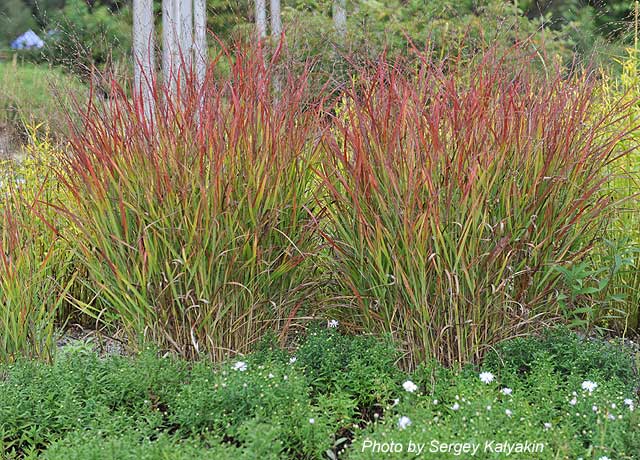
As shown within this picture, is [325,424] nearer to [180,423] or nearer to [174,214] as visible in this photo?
[180,423]

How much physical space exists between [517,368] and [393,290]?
57 cm

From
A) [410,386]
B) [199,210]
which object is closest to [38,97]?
[199,210]

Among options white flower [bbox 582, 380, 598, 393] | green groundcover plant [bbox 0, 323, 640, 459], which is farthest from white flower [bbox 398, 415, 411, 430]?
white flower [bbox 582, 380, 598, 393]

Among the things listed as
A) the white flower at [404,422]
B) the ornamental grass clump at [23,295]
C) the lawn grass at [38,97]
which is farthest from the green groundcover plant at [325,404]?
the lawn grass at [38,97]

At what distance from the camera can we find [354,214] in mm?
3109

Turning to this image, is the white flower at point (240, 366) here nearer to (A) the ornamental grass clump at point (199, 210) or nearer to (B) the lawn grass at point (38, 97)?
(A) the ornamental grass clump at point (199, 210)

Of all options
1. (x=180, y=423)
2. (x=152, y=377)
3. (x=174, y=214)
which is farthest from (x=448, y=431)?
(x=174, y=214)

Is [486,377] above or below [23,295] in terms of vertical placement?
below

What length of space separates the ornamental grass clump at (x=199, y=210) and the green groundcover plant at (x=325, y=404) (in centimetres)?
20

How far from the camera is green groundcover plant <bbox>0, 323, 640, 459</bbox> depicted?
2.35 m

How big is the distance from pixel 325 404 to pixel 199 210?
3.03 ft

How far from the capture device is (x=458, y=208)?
9.70 ft

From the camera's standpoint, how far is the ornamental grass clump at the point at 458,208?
2.95m

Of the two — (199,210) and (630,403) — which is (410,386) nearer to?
(630,403)
